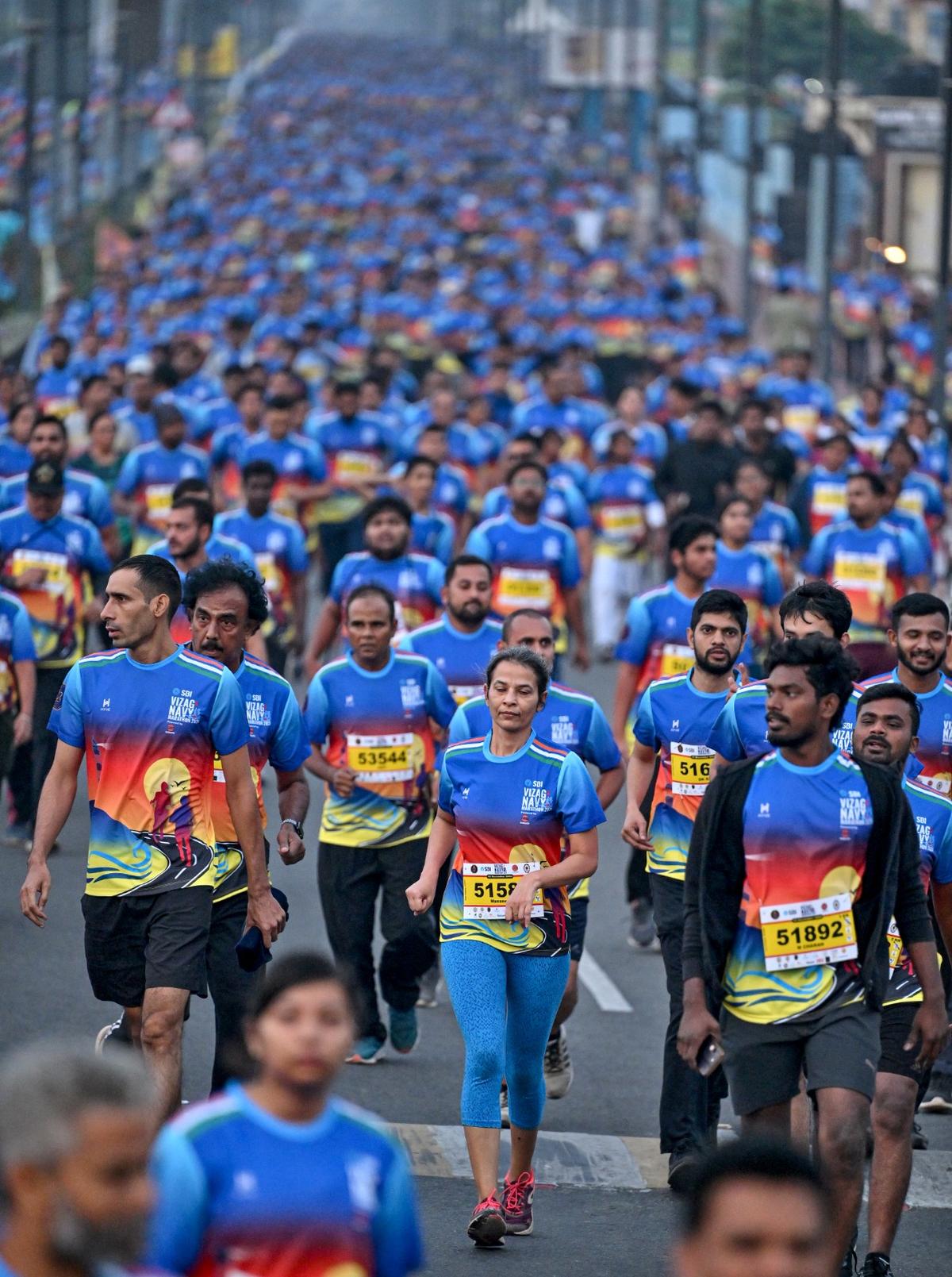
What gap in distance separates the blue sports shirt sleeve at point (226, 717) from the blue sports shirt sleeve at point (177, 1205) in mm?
3343

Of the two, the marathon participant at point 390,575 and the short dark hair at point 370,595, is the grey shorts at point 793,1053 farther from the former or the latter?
the marathon participant at point 390,575

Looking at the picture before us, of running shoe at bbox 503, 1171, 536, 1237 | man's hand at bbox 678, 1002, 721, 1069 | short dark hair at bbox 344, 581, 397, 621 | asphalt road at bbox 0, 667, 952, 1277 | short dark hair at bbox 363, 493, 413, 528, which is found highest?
short dark hair at bbox 344, 581, 397, 621

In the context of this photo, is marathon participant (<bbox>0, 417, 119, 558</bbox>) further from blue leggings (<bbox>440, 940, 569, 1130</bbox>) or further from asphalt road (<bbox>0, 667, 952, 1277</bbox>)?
blue leggings (<bbox>440, 940, 569, 1130</bbox>)

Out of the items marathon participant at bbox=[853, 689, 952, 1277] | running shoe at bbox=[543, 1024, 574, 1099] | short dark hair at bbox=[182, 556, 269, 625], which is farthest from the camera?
running shoe at bbox=[543, 1024, 574, 1099]

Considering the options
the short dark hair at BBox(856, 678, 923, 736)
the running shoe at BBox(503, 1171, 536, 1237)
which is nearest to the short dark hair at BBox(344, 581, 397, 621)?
the short dark hair at BBox(856, 678, 923, 736)

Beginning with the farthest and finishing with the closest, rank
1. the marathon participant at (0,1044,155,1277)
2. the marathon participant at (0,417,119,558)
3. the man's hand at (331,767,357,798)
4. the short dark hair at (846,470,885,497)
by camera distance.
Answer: the short dark hair at (846,470,885,497) < the marathon participant at (0,417,119,558) < the man's hand at (331,767,357,798) < the marathon participant at (0,1044,155,1277)

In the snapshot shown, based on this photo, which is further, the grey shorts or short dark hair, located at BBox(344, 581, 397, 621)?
short dark hair, located at BBox(344, 581, 397, 621)

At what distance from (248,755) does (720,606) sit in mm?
1725

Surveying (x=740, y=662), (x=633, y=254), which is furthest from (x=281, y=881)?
(x=633, y=254)

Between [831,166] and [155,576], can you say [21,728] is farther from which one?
[831,166]

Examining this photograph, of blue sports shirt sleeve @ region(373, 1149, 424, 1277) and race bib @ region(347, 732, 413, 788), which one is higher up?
blue sports shirt sleeve @ region(373, 1149, 424, 1277)

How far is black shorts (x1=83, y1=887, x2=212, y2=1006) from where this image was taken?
7.84 m

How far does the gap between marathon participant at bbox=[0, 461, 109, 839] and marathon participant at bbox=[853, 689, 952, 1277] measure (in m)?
5.83

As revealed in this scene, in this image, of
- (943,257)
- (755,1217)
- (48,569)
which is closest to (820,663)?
(755,1217)
